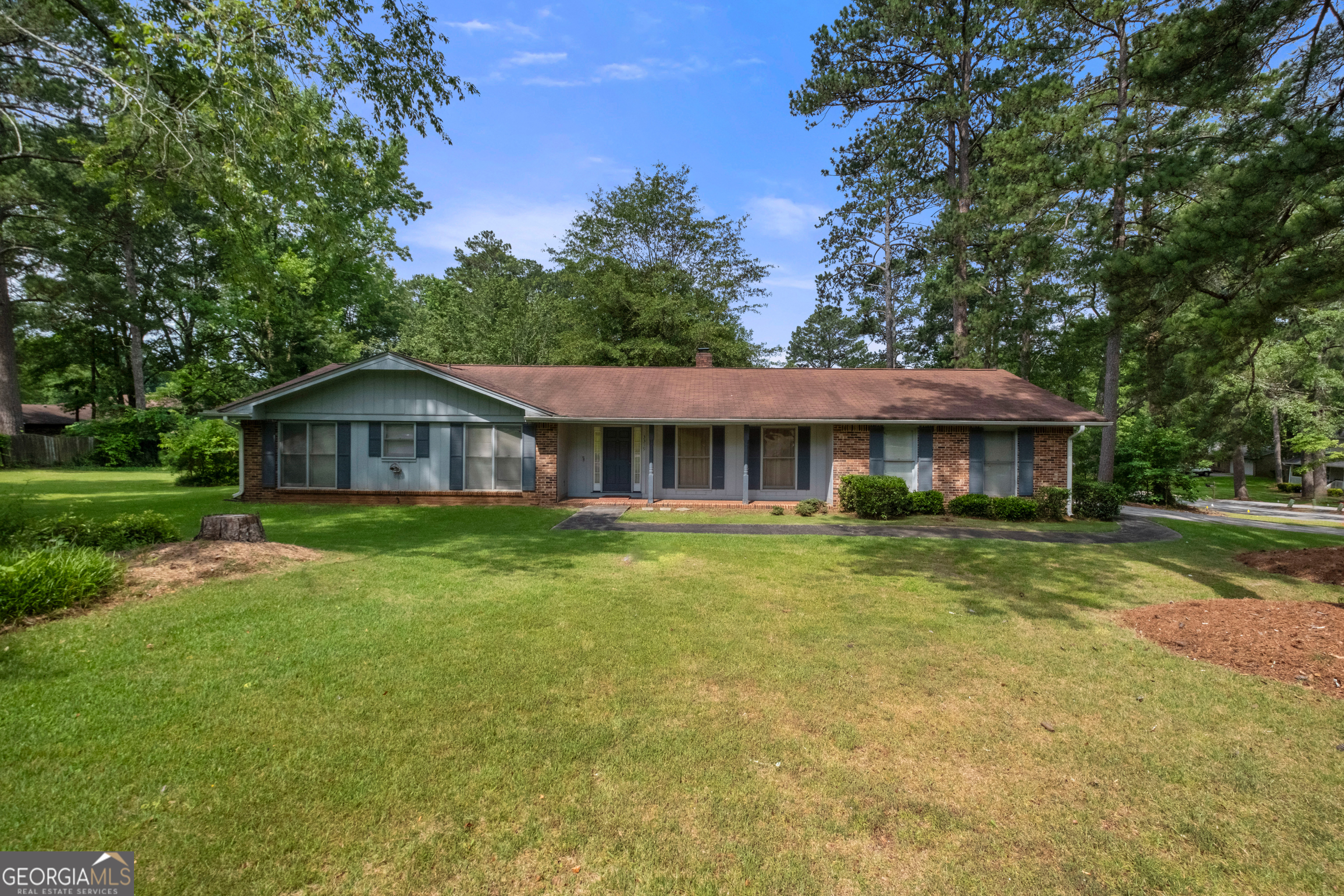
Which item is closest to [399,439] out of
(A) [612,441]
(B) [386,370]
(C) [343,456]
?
(C) [343,456]

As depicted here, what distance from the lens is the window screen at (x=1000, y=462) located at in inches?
550

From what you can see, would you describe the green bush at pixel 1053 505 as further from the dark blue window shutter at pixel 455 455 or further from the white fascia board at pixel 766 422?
the dark blue window shutter at pixel 455 455

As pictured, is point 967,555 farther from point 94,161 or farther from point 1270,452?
point 1270,452

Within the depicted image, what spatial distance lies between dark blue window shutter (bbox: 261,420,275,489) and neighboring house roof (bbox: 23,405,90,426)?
36407mm

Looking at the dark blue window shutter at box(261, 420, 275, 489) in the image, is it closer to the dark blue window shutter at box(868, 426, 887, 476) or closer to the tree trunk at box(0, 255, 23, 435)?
the dark blue window shutter at box(868, 426, 887, 476)

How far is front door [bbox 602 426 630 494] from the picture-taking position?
15.8 meters

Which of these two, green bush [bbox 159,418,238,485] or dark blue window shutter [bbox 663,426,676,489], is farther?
green bush [bbox 159,418,238,485]

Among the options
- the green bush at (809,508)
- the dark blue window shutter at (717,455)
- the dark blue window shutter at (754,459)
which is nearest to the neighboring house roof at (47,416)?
the dark blue window shutter at (717,455)

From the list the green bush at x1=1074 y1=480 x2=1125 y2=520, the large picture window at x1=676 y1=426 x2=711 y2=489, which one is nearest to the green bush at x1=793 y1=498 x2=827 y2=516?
the large picture window at x1=676 y1=426 x2=711 y2=489

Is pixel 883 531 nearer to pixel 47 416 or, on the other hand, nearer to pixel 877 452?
pixel 877 452

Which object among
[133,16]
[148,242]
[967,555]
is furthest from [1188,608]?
[148,242]

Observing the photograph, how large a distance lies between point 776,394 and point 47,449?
33645mm

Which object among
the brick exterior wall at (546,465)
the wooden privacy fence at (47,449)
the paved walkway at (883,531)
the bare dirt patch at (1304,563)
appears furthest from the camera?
the wooden privacy fence at (47,449)

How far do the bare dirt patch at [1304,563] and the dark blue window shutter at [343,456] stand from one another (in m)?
18.1
